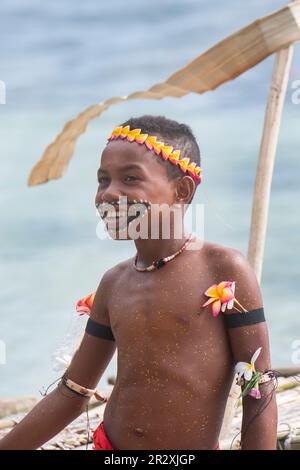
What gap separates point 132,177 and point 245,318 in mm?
634

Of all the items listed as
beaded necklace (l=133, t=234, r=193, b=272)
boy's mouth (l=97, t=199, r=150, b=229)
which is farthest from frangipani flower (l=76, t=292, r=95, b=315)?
boy's mouth (l=97, t=199, r=150, b=229)

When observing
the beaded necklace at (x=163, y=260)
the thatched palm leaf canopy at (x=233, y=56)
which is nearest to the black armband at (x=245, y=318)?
the beaded necklace at (x=163, y=260)

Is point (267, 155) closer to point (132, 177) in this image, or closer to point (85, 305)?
point (85, 305)

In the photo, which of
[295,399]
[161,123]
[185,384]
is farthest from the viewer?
[295,399]

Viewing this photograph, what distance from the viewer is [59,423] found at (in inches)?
127

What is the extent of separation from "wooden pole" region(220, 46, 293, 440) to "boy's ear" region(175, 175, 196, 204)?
154 cm

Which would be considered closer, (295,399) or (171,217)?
(171,217)

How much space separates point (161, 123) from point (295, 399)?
390cm

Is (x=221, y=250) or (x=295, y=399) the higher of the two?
(x=221, y=250)

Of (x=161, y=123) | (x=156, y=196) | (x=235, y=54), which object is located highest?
(x=235, y=54)

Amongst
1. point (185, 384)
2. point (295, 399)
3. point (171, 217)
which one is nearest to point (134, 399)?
point (185, 384)

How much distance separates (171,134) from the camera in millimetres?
3010

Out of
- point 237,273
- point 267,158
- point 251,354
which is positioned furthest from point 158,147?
point 267,158

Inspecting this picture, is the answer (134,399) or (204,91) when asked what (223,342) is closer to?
(134,399)
